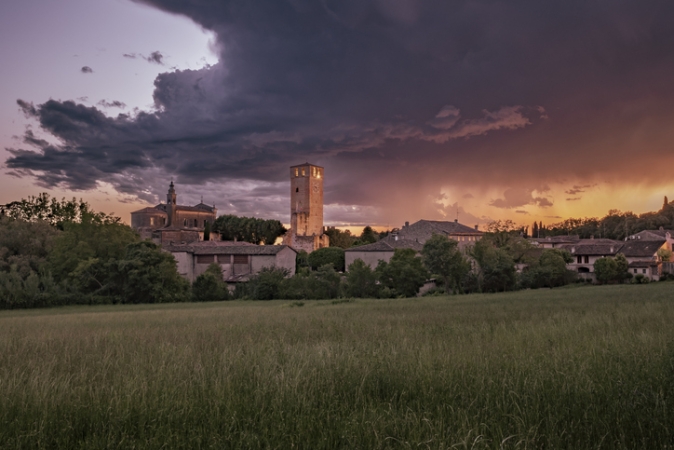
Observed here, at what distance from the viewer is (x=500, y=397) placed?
18.3 ft

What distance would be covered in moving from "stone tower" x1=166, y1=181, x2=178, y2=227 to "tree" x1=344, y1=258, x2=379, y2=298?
80104 mm

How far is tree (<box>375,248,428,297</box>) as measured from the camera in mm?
49438

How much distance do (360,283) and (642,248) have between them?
170 feet

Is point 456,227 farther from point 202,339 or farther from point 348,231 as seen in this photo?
point 202,339

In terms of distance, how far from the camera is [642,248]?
77.2 meters

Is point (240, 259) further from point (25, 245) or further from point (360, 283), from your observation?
point (25, 245)

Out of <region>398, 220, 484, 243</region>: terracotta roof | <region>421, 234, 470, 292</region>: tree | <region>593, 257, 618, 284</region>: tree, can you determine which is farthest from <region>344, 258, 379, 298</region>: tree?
<region>398, 220, 484, 243</region>: terracotta roof

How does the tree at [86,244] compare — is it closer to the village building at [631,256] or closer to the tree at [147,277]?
the tree at [147,277]

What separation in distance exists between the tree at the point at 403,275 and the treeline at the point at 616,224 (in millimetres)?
93638

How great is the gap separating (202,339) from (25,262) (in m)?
49.0

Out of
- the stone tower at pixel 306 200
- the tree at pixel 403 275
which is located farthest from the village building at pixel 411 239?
the stone tower at pixel 306 200

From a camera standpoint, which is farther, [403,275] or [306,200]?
[306,200]

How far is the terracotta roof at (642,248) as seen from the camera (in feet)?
248

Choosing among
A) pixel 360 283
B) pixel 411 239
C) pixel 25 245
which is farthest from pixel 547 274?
pixel 25 245
